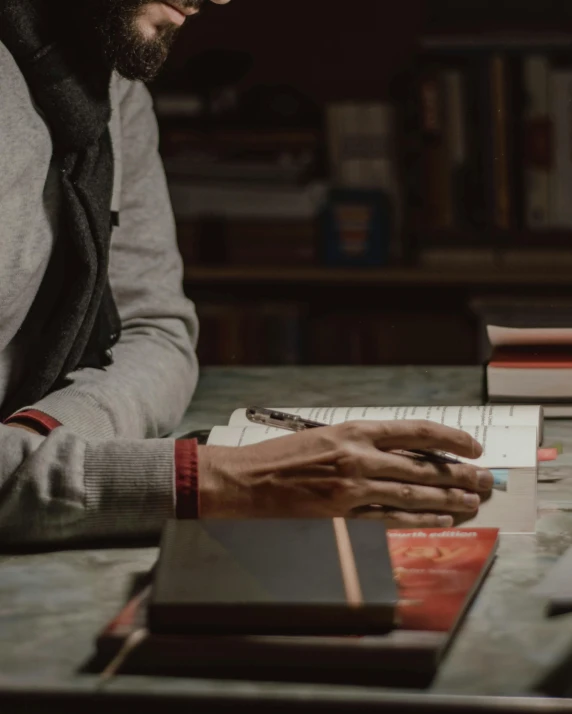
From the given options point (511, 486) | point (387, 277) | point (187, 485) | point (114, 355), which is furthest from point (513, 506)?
point (387, 277)

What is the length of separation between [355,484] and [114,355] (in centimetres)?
54

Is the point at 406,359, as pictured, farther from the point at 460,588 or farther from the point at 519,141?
the point at 460,588

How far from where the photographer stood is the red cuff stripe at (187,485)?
90 cm

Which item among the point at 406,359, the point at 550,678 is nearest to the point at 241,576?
the point at 550,678

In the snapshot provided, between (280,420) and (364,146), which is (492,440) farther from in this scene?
(364,146)

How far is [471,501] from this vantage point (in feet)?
2.90

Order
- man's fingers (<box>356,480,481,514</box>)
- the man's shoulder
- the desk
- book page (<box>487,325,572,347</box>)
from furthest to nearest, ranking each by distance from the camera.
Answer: the man's shoulder → book page (<box>487,325,572,347</box>) → man's fingers (<box>356,480,481,514</box>) → the desk

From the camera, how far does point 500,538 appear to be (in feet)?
2.90

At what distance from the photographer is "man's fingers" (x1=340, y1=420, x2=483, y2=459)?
91 cm

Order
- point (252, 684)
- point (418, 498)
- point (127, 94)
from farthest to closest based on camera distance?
point (127, 94), point (418, 498), point (252, 684)

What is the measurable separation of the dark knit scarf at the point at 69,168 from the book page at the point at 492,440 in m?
0.27

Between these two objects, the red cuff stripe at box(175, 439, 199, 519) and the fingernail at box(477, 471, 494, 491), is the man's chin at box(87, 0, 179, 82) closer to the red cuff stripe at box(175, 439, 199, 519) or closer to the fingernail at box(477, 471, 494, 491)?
the red cuff stripe at box(175, 439, 199, 519)

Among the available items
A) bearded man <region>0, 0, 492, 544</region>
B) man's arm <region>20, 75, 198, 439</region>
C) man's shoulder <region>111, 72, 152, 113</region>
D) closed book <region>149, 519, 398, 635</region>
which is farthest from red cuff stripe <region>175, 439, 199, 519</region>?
man's shoulder <region>111, 72, 152, 113</region>

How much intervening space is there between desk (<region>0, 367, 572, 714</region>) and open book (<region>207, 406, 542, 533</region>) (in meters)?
0.02
